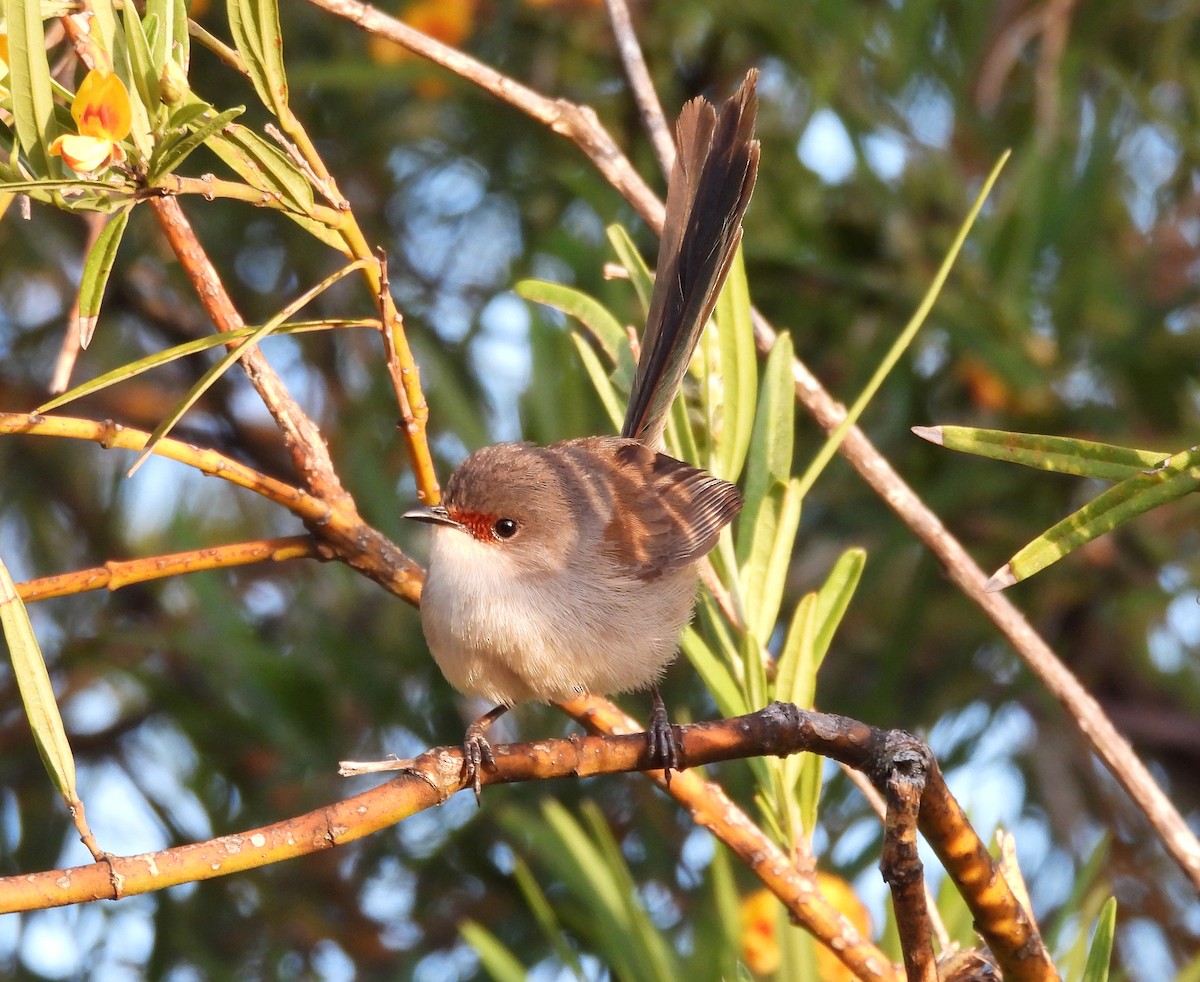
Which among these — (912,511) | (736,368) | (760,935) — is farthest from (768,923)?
(736,368)

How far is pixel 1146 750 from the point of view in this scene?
14.3ft

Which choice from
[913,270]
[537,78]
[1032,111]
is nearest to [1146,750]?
[913,270]

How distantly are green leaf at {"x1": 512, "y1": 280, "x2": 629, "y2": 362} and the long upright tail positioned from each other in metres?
0.15

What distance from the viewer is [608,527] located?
319 centimetres

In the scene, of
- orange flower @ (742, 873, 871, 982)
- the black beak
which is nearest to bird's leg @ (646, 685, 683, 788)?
orange flower @ (742, 873, 871, 982)

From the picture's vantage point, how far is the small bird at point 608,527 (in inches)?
107

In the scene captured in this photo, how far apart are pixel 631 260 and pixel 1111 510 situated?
1123mm

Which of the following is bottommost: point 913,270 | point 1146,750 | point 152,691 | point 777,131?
point 152,691

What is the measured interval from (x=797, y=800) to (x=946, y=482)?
78.9 inches

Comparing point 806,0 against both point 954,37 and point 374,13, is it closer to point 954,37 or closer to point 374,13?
point 954,37

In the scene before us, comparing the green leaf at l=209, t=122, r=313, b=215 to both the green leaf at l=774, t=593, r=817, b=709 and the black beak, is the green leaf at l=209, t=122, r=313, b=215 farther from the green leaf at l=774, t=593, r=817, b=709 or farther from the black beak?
the black beak

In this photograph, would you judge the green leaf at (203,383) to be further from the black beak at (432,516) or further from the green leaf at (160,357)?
the black beak at (432,516)

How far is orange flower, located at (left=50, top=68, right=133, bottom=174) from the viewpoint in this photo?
148 centimetres

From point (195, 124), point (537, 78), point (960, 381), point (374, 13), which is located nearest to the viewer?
point (195, 124)
